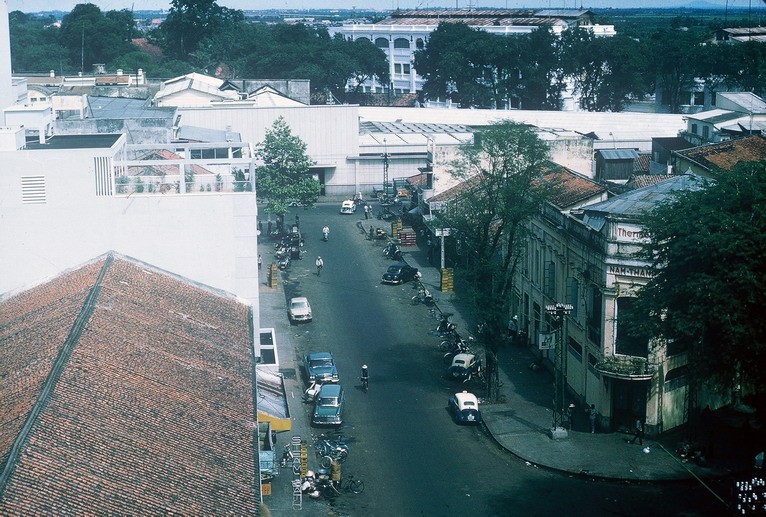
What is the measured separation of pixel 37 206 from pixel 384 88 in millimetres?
94410

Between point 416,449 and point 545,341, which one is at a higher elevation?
point 545,341

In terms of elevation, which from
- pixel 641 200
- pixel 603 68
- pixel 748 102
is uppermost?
pixel 603 68

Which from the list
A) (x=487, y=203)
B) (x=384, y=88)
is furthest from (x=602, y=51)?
(x=487, y=203)

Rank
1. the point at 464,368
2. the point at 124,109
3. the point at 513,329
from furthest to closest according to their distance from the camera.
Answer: the point at 124,109
the point at 513,329
the point at 464,368

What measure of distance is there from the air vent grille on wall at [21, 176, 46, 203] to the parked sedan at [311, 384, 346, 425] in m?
9.22

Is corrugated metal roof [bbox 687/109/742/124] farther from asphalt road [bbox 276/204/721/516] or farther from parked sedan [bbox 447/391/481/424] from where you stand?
parked sedan [bbox 447/391/481/424]

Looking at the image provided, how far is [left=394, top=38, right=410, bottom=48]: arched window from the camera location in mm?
120000

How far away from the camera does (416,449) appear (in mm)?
26984

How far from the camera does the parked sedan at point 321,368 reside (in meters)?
31.6

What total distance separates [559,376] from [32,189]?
16197 mm

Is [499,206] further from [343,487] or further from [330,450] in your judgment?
[343,487]

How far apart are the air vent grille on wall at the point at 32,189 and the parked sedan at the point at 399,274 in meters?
20.9

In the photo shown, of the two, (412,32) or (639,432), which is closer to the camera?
(639,432)

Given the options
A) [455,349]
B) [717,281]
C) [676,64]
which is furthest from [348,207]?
[676,64]
